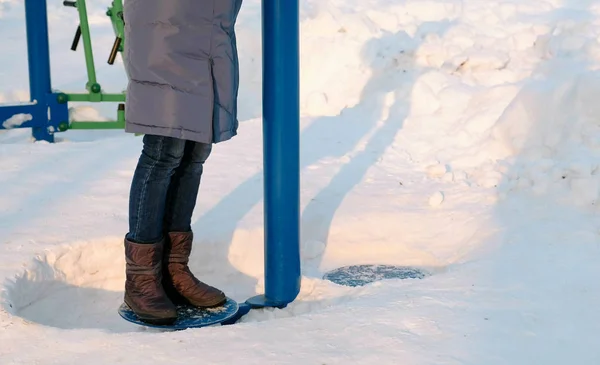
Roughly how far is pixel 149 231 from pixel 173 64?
1.60 ft

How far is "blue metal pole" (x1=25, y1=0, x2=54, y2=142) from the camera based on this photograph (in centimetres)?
471

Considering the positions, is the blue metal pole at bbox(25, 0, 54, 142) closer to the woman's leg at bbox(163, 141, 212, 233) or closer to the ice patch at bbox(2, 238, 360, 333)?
the ice patch at bbox(2, 238, 360, 333)

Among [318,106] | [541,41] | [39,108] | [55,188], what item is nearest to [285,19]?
[55,188]

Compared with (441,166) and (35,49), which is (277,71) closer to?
(441,166)

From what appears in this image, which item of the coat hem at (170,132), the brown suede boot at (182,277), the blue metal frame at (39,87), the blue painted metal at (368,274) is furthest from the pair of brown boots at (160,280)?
the blue metal frame at (39,87)

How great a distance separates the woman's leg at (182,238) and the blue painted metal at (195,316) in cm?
3

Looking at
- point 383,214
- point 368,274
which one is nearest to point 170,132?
point 368,274

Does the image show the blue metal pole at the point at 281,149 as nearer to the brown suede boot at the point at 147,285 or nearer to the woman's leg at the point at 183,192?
the woman's leg at the point at 183,192

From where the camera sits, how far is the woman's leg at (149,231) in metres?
2.31

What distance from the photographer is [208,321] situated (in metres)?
2.37

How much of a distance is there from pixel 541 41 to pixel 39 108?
10.5ft

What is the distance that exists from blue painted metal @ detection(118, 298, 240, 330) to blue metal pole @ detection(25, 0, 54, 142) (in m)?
2.65

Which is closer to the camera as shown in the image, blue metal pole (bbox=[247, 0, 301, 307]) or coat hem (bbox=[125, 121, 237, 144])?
coat hem (bbox=[125, 121, 237, 144])

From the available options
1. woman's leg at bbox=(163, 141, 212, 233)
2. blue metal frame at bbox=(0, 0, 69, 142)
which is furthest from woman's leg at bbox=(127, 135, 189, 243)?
blue metal frame at bbox=(0, 0, 69, 142)
